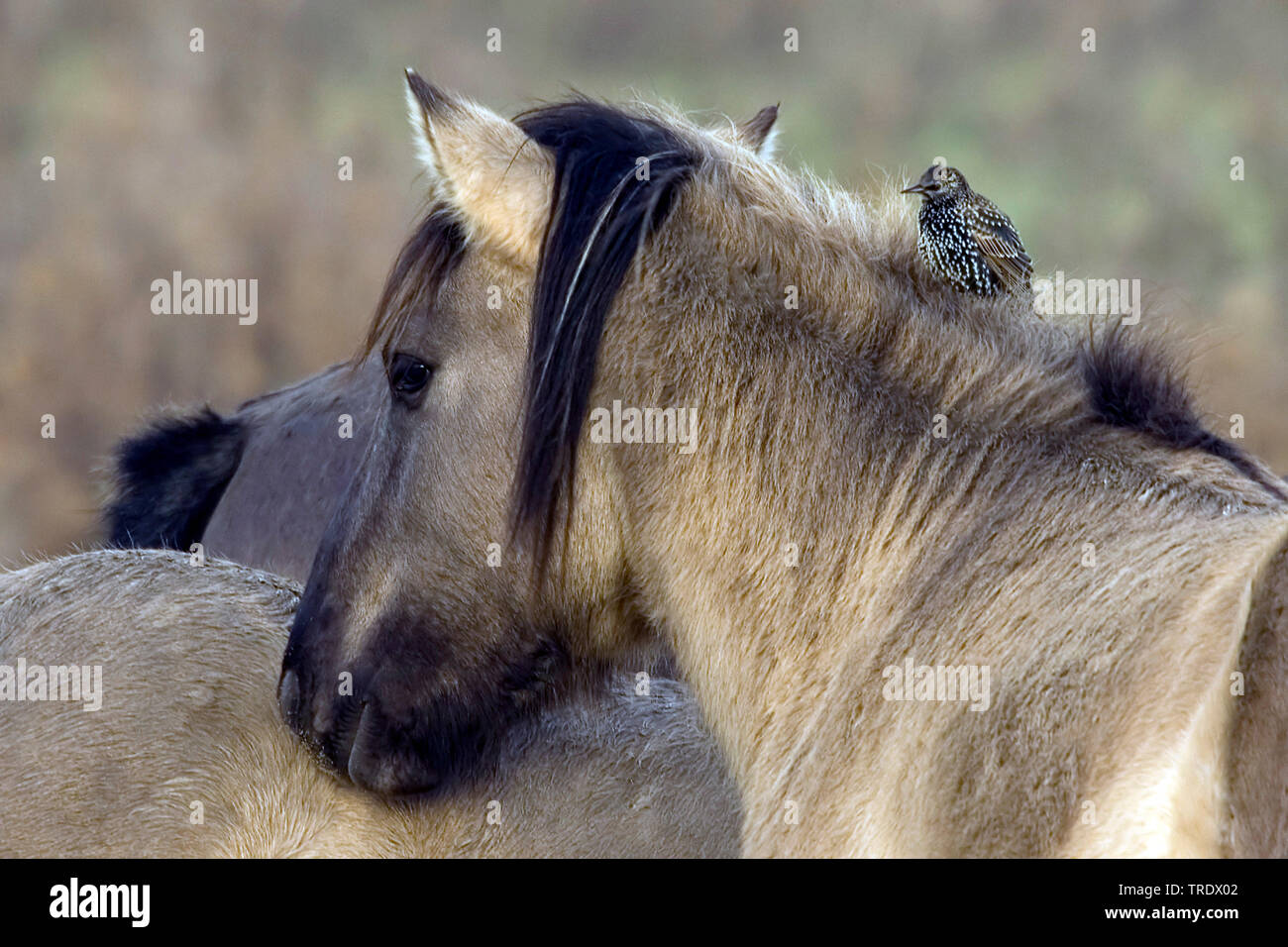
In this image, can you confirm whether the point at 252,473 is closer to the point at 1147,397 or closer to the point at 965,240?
the point at 965,240

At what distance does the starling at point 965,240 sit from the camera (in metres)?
2.89

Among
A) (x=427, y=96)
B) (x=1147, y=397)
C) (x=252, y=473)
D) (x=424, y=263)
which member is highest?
(x=427, y=96)

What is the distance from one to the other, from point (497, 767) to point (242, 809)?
2.03 feet

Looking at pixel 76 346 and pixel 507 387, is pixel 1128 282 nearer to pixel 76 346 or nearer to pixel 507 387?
pixel 507 387

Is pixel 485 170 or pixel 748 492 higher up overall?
pixel 485 170

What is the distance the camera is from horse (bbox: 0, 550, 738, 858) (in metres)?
3.09

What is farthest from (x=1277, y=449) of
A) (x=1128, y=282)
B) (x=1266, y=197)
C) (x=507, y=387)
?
(x=507, y=387)

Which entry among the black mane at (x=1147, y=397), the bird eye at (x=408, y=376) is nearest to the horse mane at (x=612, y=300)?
the black mane at (x=1147, y=397)

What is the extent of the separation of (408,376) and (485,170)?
485mm

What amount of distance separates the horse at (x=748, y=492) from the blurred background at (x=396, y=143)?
13.4ft

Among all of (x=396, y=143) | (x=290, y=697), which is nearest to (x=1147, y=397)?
(x=290, y=697)

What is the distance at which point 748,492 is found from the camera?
2701 millimetres

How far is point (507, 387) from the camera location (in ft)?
9.20

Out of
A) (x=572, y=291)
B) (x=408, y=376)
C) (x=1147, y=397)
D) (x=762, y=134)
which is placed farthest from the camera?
(x=762, y=134)
